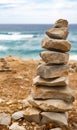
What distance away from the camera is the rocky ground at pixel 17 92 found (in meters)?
11.2

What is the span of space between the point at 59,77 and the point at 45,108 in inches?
36.1

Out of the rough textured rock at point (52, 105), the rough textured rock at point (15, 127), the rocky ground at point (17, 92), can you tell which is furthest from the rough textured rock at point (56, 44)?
the rough textured rock at point (15, 127)

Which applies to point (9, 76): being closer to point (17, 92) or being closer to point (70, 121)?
point (17, 92)

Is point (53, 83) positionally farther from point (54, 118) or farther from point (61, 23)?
point (61, 23)

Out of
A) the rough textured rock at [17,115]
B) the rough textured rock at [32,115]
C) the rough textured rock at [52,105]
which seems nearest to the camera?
the rough textured rock at [52,105]

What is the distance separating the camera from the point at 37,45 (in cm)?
5978

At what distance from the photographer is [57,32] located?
10.9m

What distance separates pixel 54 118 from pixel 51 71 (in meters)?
1.27

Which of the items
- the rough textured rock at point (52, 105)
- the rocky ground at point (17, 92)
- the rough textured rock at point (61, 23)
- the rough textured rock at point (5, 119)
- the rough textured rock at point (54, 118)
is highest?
the rough textured rock at point (61, 23)

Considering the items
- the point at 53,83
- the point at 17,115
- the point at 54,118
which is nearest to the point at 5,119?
the point at 17,115

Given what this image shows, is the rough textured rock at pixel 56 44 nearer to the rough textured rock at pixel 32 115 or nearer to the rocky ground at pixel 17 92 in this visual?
the rough textured rock at pixel 32 115

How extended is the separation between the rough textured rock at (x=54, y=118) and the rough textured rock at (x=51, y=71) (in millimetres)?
1014

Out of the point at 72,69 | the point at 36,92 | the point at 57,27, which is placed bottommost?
the point at 72,69

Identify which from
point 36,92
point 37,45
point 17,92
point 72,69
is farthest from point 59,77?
point 37,45
